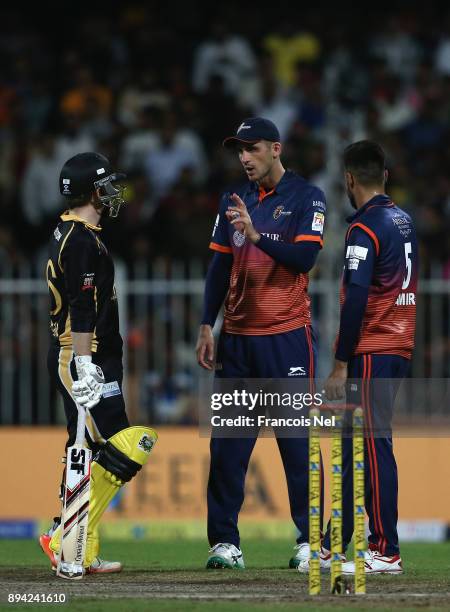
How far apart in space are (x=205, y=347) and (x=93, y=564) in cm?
148

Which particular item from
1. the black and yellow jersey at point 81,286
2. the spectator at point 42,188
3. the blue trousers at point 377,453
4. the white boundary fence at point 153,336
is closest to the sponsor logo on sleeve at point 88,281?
the black and yellow jersey at point 81,286

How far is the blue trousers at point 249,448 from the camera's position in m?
8.77

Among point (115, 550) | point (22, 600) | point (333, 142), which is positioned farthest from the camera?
point (333, 142)

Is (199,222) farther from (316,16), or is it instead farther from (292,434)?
(292,434)

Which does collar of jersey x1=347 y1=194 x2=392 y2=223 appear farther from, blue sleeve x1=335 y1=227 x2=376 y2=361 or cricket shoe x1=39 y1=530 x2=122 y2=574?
cricket shoe x1=39 y1=530 x2=122 y2=574

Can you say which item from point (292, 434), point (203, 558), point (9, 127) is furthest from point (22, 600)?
point (9, 127)

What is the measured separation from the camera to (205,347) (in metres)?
8.99

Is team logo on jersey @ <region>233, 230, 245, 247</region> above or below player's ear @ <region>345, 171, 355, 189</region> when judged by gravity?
below

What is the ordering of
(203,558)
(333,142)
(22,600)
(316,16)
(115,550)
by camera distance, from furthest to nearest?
(316,16), (333,142), (115,550), (203,558), (22,600)

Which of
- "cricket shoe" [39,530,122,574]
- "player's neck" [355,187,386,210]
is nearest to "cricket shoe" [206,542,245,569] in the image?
"cricket shoe" [39,530,122,574]

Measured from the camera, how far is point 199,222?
51.6ft

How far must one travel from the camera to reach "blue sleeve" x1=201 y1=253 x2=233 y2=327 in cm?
905

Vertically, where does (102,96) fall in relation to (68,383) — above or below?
above

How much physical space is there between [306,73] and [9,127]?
365 cm
